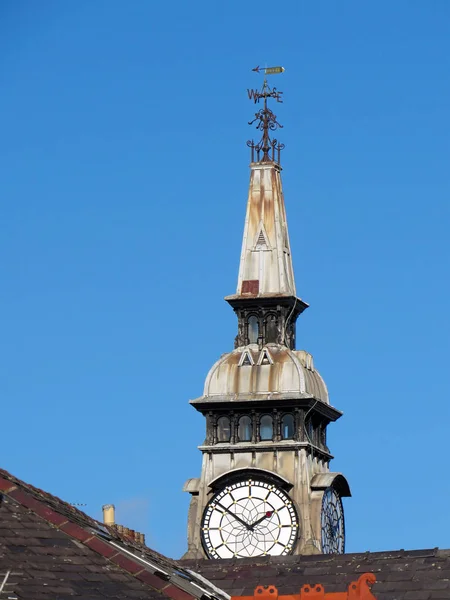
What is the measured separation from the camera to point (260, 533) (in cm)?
8262

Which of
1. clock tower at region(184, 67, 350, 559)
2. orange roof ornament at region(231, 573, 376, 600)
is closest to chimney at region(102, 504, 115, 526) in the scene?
orange roof ornament at region(231, 573, 376, 600)

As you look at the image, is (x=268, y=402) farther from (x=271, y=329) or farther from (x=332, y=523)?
(x=332, y=523)

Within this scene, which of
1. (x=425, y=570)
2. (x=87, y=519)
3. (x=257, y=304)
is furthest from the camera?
(x=257, y=304)

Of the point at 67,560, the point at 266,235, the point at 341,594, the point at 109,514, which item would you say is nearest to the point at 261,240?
the point at 266,235

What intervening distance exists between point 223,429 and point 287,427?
2338mm

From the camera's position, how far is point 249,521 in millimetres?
82750

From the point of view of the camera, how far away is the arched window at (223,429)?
85.9 metres

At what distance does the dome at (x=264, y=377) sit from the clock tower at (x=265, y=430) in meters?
0.04

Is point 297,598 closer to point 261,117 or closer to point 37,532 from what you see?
point 37,532

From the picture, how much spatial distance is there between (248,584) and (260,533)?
32.9 m

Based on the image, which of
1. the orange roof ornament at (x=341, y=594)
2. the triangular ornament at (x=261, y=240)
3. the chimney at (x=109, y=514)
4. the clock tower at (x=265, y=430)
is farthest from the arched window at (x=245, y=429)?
the orange roof ornament at (x=341, y=594)

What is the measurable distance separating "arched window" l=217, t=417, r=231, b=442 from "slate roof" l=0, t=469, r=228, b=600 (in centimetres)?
4523

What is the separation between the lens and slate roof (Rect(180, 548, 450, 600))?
47.6 metres

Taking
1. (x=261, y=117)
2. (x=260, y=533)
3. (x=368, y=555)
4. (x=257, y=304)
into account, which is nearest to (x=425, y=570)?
(x=368, y=555)
